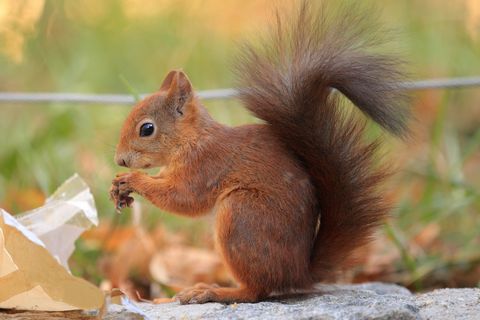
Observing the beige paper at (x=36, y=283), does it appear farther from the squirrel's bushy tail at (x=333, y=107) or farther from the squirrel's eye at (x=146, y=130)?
the squirrel's bushy tail at (x=333, y=107)

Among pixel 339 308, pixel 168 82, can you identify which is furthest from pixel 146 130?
pixel 339 308

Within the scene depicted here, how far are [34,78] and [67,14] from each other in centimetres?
50

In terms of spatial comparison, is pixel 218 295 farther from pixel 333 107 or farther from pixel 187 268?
pixel 187 268

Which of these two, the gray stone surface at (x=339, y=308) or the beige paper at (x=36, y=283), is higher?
the beige paper at (x=36, y=283)

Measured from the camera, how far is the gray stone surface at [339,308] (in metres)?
1.48

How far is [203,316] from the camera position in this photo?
5.08 ft

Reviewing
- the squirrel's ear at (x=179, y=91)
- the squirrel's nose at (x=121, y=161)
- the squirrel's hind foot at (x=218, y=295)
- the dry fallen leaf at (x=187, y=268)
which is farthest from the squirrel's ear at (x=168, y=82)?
the dry fallen leaf at (x=187, y=268)

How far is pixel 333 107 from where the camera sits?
1.74 meters

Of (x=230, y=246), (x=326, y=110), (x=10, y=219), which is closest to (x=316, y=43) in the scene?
(x=326, y=110)

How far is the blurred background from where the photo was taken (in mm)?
2605

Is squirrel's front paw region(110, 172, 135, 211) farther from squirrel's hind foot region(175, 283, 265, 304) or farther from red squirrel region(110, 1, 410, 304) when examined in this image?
squirrel's hind foot region(175, 283, 265, 304)

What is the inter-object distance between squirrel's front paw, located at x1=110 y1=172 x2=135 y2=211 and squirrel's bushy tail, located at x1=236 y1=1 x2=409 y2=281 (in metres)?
0.31

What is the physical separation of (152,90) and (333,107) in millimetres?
2215

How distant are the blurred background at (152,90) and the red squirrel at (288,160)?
0.16 m
